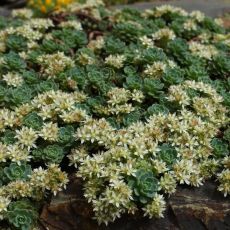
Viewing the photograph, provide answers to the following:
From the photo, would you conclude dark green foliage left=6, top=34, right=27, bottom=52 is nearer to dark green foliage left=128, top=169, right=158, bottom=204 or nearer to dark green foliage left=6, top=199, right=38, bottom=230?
dark green foliage left=6, top=199, right=38, bottom=230

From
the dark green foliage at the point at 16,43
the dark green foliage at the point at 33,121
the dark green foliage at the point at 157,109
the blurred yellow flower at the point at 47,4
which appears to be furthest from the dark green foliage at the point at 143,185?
the blurred yellow flower at the point at 47,4

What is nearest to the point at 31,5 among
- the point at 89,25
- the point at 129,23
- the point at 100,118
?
the point at 89,25

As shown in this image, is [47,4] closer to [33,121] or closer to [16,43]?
[16,43]

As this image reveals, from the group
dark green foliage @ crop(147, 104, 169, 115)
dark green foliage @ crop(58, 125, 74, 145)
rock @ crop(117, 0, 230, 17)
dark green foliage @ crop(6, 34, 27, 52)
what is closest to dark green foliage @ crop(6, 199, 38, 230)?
dark green foliage @ crop(58, 125, 74, 145)

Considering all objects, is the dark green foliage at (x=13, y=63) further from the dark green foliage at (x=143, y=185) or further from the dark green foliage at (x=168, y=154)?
the dark green foliage at (x=143, y=185)

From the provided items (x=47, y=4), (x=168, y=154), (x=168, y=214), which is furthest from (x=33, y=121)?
(x=47, y=4)

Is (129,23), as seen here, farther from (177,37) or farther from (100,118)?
(100,118)
